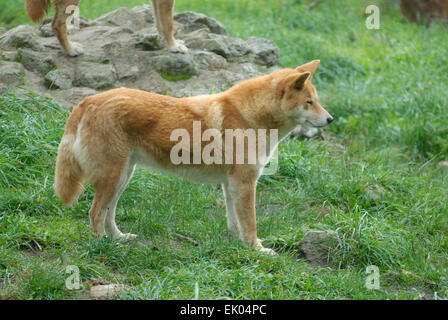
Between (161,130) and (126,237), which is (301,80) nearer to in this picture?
(161,130)

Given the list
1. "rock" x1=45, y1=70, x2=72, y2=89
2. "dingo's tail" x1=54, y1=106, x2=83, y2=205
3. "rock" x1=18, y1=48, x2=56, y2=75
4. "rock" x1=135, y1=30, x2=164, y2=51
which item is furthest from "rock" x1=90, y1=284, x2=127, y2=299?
"rock" x1=135, y1=30, x2=164, y2=51

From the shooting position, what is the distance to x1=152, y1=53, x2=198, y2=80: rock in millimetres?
7258

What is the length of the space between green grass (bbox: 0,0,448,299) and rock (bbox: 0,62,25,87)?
525 millimetres

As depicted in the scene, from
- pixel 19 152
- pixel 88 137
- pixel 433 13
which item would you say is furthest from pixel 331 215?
pixel 433 13

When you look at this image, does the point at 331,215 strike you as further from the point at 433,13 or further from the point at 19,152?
the point at 433,13

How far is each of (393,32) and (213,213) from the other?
26.7 feet

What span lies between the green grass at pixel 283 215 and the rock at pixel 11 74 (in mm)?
525

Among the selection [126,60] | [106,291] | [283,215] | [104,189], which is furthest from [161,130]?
[126,60]

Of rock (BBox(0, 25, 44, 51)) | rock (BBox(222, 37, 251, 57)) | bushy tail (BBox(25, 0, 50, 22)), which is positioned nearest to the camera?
bushy tail (BBox(25, 0, 50, 22))

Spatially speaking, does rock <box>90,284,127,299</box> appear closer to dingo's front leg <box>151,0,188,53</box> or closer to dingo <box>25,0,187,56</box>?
dingo <box>25,0,187,56</box>

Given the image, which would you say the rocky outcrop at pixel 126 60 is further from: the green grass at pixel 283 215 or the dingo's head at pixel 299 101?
the dingo's head at pixel 299 101

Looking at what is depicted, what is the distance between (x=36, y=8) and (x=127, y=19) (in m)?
1.85

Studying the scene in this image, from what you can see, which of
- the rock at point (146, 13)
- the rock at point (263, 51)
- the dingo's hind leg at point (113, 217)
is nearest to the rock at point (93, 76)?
the rock at point (146, 13)
